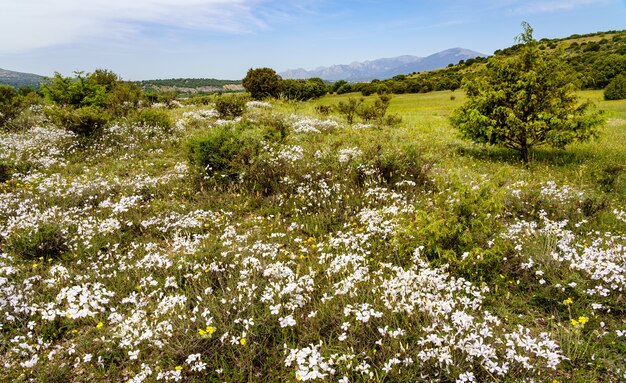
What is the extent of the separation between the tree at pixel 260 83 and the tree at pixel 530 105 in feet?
82.3

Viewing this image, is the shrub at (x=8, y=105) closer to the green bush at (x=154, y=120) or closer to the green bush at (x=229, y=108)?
the green bush at (x=154, y=120)

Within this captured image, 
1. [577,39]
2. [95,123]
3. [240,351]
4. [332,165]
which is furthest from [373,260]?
[577,39]

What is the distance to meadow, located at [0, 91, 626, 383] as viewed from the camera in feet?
11.4

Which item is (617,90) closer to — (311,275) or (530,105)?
(530,105)

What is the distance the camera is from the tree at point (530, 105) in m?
9.73

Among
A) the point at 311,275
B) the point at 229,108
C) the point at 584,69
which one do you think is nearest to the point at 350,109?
the point at 229,108

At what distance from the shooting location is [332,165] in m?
9.07

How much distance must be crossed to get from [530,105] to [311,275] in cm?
945

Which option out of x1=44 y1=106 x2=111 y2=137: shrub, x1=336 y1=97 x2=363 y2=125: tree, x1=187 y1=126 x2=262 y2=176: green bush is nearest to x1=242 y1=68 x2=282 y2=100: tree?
x1=336 y1=97 x2=363 y2=125: tree

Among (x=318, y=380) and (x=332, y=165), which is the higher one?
(x=332, y=165)

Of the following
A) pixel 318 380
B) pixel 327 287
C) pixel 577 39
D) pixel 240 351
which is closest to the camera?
pixel 318 380

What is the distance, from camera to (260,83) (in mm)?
33000

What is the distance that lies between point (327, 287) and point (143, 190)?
20.8 feet

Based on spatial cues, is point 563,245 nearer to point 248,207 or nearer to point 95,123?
point 248,207
